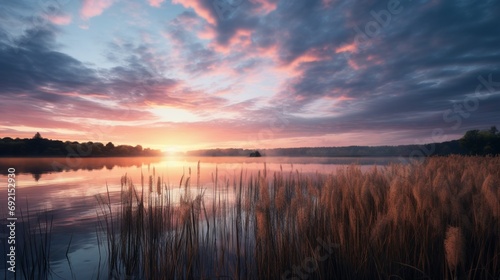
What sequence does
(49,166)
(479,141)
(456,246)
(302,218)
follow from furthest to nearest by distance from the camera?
1. (479,141)
2. (49,166)
3. (302,218)
4. (456,246)

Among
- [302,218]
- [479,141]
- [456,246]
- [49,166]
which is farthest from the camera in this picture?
[479,141]

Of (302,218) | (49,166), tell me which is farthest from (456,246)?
(49,166)

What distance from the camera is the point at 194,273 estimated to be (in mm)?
5098

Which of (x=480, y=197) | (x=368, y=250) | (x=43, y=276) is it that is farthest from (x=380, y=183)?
(x=43, y=276)

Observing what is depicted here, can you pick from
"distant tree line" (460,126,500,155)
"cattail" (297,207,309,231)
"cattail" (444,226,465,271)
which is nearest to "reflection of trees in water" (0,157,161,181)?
"cattail" (297,207,309,231)

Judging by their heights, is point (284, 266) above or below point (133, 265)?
above

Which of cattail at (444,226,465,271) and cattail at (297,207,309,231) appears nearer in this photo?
cattail at (444,226,465,271)

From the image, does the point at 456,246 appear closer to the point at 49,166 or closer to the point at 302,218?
the point at 302,218

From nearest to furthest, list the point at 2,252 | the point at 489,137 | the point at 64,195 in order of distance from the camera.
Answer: the point at 2,252
the point at 64,195
the point at 489,137

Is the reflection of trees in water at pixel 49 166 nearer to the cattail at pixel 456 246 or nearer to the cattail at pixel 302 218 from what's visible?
the cattail at pixel 302 218

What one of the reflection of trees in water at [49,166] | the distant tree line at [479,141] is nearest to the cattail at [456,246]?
the reflection of trees in water at [49,166]

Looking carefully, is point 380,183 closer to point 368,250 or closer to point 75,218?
point 368,250

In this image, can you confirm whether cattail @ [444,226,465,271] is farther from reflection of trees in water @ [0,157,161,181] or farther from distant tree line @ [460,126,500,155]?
distant tree line @ [460,126,500,155]

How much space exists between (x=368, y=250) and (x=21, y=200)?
13975mm
